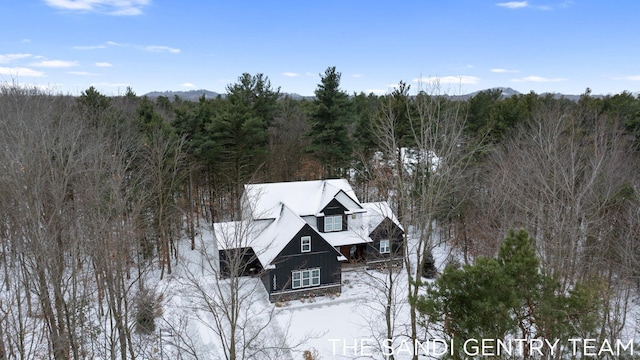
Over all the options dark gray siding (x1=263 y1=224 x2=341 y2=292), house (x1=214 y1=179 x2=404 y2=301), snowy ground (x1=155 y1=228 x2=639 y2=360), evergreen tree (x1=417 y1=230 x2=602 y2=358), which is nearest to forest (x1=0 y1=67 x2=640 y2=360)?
evergreen tree (x1=417 y1=230 x2=602 y2=358)

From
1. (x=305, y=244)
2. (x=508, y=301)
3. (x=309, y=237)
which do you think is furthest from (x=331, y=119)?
(x=508, y=301)

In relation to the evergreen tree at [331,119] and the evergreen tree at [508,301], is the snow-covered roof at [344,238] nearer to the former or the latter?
the evergreen tree at [331,119]

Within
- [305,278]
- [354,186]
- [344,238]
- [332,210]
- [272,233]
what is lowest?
[305,278]

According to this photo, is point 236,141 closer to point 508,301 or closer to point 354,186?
point 354,186

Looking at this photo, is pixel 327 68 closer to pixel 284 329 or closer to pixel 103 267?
pixel 284 329

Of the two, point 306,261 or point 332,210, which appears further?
point 332,210

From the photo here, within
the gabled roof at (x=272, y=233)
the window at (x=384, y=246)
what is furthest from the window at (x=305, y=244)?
the window at (x=384, y=246)

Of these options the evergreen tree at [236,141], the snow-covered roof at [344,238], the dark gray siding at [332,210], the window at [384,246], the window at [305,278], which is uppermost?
the evergreen tree at [236,141]
